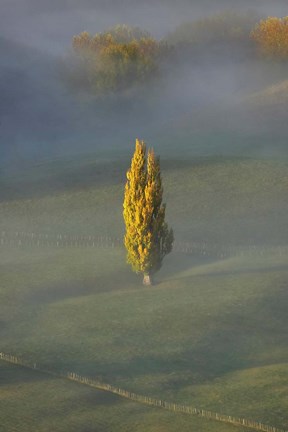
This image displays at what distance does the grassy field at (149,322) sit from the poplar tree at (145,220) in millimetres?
1818

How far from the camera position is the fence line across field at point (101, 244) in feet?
257

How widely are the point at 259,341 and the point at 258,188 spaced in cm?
4796

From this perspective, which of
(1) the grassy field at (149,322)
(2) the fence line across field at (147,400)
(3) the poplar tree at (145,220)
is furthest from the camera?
(3) the poplar tree at (145,220)

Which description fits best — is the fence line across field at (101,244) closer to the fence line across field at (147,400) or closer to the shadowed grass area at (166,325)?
the shadowed grass area at (166,325)

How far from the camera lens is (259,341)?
5441cm

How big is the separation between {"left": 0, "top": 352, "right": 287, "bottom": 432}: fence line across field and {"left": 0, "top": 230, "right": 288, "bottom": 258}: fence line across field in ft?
98.0

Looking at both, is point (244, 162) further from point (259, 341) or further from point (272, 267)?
point (259, 341)

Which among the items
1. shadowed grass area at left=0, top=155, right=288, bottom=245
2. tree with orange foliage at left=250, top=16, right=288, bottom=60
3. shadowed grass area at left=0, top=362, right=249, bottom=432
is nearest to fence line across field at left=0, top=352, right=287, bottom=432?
shadowed grass area at left=0, top=362, right=249, bottom=432

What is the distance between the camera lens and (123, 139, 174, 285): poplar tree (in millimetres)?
69188

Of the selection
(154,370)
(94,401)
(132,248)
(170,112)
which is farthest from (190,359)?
(170,112)

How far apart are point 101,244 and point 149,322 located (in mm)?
25101

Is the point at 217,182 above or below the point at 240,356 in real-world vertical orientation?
above

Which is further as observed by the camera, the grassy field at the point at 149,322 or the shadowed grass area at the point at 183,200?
the shadowed grass area at the point at 183,200

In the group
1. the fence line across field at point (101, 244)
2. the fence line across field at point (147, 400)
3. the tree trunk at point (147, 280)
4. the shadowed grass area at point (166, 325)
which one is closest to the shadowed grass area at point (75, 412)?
the fence line across field at point (147, 400)
